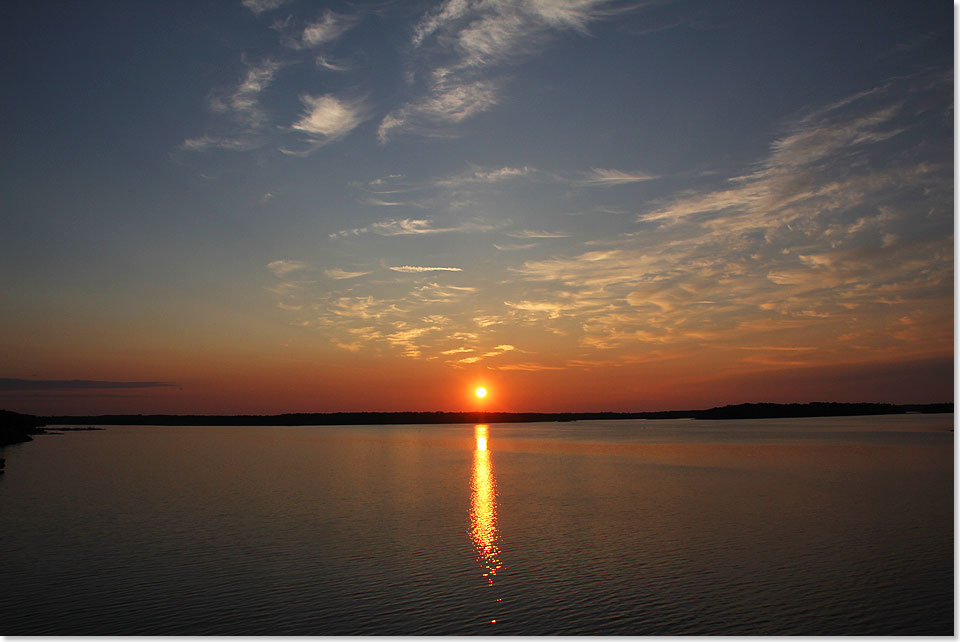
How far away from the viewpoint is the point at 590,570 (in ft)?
54.4

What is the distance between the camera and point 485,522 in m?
24.0

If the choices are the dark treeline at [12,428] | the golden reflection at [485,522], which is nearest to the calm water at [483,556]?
the golden reflection at [485,522]

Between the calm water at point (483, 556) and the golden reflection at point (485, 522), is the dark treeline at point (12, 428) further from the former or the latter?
the golden reflection at point (485, 522)

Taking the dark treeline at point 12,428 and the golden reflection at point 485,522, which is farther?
the dark treeline at point 12,428

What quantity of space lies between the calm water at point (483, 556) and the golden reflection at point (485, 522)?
0.11 meters

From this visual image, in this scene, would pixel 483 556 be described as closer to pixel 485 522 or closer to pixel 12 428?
pixel 485 522

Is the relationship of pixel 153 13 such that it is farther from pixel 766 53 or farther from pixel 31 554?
pixel 766 53

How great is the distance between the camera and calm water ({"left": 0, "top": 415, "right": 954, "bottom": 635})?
13.3m

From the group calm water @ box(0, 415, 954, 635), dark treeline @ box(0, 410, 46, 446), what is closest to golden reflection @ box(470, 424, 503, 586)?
calm water @ box(0, 415, 954, 635)

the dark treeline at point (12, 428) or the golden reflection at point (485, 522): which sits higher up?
the dark treeline at point (12, 428)

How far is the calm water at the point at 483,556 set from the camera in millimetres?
13258

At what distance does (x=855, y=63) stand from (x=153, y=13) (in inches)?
818

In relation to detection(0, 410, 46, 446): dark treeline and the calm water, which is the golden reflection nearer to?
the calm water

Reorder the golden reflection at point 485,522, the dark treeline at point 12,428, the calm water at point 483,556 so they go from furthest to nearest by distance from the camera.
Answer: the dark treeline at point 12,428, the golden reflection at point 485,522, the calm water at point 483,556
